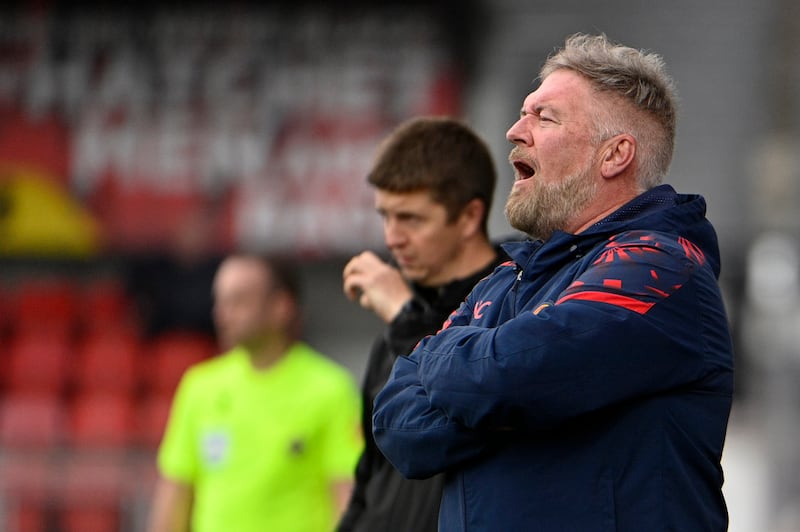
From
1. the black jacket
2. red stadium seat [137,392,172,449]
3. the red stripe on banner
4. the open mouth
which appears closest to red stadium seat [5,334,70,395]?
red stadium seat [137,392,172,449]

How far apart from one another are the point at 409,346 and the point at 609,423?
2.52 feet

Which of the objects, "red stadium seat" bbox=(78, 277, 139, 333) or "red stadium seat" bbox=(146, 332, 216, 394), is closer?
"red stadium seat" bbox=(146, 332, 216, 394)

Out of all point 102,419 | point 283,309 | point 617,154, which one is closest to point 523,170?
point 617,154

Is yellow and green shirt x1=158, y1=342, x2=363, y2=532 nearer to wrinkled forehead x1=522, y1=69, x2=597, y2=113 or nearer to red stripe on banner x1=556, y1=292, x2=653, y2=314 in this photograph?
wrinkled forehead x1=522, y1=69, x2=597, y2=113

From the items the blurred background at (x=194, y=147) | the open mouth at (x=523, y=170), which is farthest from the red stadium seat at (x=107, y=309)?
the open mouth at (x=523, y=170)

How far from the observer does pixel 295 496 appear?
409 cm

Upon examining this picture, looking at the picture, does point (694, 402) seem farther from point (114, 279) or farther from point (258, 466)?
point (114, 279)

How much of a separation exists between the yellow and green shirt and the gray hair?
6.47 feet

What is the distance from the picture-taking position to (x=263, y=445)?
4.15 meters

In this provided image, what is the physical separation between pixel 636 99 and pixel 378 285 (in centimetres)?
80

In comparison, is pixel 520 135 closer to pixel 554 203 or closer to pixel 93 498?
pixel 554 203

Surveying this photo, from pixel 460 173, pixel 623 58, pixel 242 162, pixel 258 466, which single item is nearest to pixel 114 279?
pixel 242 162

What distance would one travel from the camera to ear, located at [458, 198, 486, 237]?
2967 millimetres

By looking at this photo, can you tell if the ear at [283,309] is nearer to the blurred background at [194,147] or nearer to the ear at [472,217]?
the ear at [472,217]
